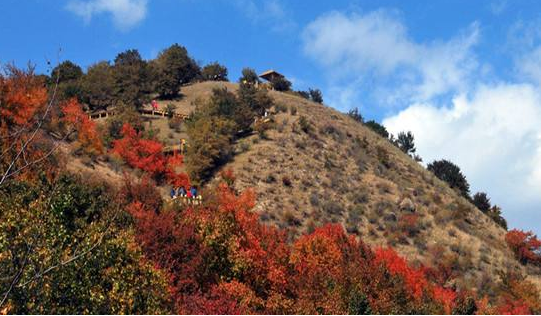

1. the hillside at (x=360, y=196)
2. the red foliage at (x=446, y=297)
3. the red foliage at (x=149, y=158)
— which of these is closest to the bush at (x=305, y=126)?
the hillside at (x=360, y=196)

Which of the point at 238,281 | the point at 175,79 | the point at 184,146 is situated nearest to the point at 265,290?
the point at 238,281

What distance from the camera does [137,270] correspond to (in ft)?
60.6

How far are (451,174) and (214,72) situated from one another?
161 feet

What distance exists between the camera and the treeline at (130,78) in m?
77.9

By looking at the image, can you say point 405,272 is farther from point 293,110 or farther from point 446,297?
point 293,110

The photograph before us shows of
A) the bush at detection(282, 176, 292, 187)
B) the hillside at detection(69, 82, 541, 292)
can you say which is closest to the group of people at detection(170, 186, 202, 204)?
the hillside at detection(69, 82, 541, 292)

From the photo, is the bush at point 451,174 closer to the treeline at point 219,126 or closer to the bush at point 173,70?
the treeline at point 219,126

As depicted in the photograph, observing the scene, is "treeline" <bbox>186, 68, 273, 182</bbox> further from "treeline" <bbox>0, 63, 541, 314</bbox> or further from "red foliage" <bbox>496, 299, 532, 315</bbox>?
"red foliage" <bbox>496, 299, 532, 315</bbox>

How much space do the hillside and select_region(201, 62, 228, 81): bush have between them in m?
34.1

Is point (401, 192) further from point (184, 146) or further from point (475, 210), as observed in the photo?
point (184, 146)

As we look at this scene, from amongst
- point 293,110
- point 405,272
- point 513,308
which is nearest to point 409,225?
point 513,308

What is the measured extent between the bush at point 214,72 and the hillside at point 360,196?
34.1m

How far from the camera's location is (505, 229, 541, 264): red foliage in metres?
60.4

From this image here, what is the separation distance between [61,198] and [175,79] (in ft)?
257
